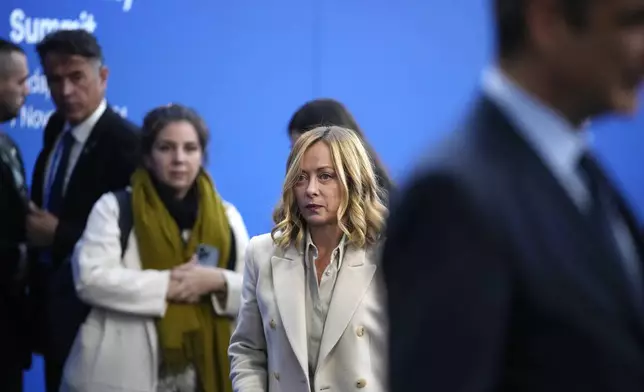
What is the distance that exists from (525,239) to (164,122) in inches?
131

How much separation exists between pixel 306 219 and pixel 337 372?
1.60 ft

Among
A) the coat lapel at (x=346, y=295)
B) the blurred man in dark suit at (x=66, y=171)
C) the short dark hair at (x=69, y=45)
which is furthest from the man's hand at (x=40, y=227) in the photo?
the coat lapel at (x=346, y=295)

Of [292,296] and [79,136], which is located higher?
[79,136]

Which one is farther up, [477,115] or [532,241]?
[477,115]

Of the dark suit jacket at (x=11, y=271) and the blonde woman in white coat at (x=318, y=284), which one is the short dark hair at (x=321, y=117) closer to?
the blonde woman in white coat at (x=318, y=284)

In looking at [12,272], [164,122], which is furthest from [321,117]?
[12,272]

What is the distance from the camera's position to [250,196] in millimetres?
5703

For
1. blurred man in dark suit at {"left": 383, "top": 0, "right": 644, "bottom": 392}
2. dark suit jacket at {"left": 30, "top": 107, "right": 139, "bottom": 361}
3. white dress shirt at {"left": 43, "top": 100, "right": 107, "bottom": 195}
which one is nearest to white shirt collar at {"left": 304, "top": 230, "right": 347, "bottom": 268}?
dark suit jacket at {"left": 30, "top": 107, "right": 139, "bottom": 361}

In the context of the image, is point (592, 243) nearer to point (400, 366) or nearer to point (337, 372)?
point (400, 366)

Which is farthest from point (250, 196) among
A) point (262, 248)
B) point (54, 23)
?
point (262, 248)

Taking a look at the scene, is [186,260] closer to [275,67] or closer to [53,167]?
[53,167]

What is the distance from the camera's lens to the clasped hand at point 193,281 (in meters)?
4.26

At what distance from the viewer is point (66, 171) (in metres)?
4.67

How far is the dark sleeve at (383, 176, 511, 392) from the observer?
3.74 feet
